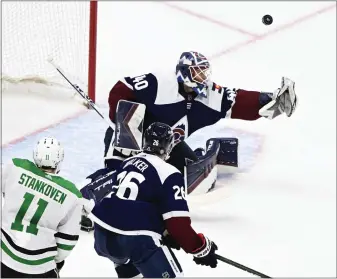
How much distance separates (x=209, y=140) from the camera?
476cm

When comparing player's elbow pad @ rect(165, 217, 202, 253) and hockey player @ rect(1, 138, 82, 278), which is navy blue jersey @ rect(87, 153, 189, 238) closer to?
player's elbow pad @ rect(165, 217, 202, 253)

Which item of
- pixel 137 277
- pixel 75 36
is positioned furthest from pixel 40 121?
pixel 137 277

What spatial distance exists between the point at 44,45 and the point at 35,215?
7.49 feet

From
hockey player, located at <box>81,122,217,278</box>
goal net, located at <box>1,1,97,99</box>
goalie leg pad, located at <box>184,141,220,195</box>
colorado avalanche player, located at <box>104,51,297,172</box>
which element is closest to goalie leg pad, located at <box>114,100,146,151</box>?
colorado avalanche player, located at <box>104,51,297,172</box>

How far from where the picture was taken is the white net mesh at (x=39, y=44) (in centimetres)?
525

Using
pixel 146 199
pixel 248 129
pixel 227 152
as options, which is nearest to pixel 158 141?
pixel 146 199

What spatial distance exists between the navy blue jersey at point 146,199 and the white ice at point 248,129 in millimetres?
605

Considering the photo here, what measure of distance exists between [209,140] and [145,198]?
147cm

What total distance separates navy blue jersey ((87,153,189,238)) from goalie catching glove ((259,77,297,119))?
107 centimetres

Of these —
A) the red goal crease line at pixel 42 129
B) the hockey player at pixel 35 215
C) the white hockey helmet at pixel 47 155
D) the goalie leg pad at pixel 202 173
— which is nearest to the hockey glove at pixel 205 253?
the hockey player at pixel 35 215

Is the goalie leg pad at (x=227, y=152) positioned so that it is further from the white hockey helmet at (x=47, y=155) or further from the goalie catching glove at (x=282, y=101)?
the white hockey helmet at (x=47, y=155)

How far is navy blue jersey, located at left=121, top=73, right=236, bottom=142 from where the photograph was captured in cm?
416

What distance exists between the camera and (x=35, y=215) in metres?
3.15

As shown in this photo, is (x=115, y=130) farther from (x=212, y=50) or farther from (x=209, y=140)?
(x=212, y=50)
